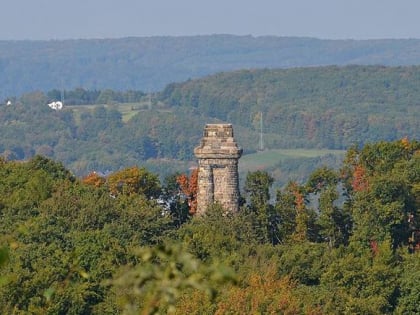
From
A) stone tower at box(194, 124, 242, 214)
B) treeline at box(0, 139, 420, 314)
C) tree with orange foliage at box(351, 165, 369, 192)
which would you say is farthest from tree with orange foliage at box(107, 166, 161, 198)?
stone tower at box(194, 124, 242, 214)

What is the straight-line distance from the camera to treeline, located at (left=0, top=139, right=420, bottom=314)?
139 ft

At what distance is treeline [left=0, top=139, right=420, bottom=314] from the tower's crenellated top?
→ 152 cm

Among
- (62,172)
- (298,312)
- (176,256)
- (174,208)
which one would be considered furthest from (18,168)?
(176,256)

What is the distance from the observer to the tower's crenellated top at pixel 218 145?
173ft

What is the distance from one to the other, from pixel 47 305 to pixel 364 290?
1198 cm

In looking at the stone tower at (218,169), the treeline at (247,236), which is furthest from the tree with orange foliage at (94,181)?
the stone tower at (218,169)

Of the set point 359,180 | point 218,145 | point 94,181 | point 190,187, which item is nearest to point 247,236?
point 218,145

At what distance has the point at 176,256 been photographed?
9312mm

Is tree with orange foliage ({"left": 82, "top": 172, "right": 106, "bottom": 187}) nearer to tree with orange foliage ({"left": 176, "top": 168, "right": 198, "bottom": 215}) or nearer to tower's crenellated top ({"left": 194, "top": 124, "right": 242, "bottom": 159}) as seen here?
tree with orange foliage ({"left": 176, "top": 168, "right": 198, "bottom": 215})

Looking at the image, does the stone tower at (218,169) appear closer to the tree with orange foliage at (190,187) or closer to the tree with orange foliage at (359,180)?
the tree with orange foliage at (190,187)

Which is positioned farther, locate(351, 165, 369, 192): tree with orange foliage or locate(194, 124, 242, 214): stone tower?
locate(351, 165, 369, 192): tree with orange foliage

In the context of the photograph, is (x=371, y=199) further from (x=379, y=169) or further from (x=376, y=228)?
(x=379, y=169)

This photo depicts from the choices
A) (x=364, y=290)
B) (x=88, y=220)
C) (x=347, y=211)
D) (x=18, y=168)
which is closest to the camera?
(x=364, y=290)

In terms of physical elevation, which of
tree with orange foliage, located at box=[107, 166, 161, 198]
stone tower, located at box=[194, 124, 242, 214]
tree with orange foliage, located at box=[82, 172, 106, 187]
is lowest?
tree with orange foliage, located at box=[82, 172, 106, 187]
